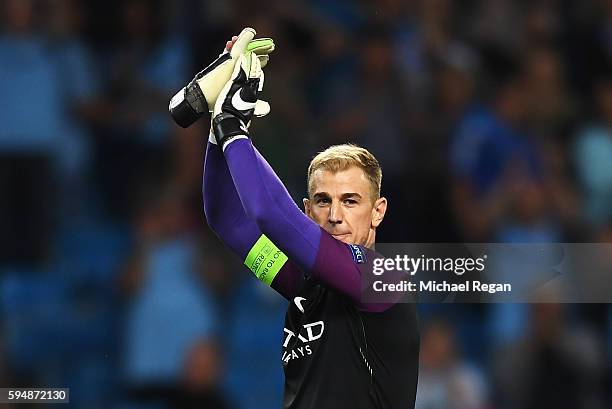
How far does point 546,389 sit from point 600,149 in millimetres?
1502

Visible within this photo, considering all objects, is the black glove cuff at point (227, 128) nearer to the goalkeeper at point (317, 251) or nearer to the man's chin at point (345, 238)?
the goalkeeper at point (317, 251)

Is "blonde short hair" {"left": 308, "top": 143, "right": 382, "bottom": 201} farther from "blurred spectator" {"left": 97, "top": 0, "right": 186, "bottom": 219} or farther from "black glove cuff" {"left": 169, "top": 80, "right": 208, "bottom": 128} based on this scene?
"blurred spectator" {"left": 97, "top": 0, "right": 186, "bottom": 219}

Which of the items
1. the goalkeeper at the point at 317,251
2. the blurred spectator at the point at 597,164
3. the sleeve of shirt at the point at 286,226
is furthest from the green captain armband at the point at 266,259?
the blurred spectator at the point at 597,164

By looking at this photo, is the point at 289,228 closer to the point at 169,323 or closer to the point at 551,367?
the point at 551,367

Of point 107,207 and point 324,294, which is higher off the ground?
point 107,207

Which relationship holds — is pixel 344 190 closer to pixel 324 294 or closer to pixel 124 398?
pixel 324 294

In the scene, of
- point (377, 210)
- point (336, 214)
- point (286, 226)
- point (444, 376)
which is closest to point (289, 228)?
point (286, 226)

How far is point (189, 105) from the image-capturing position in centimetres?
232

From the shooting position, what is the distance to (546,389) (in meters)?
4.36

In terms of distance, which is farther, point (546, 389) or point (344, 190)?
point (546, 389)

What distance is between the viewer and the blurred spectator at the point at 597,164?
16.8 feet

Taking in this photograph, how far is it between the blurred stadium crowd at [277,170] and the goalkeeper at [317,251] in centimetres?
198

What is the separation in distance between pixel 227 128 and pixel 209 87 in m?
0.14

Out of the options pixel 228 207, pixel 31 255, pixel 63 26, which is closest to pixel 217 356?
pixel 31 255
